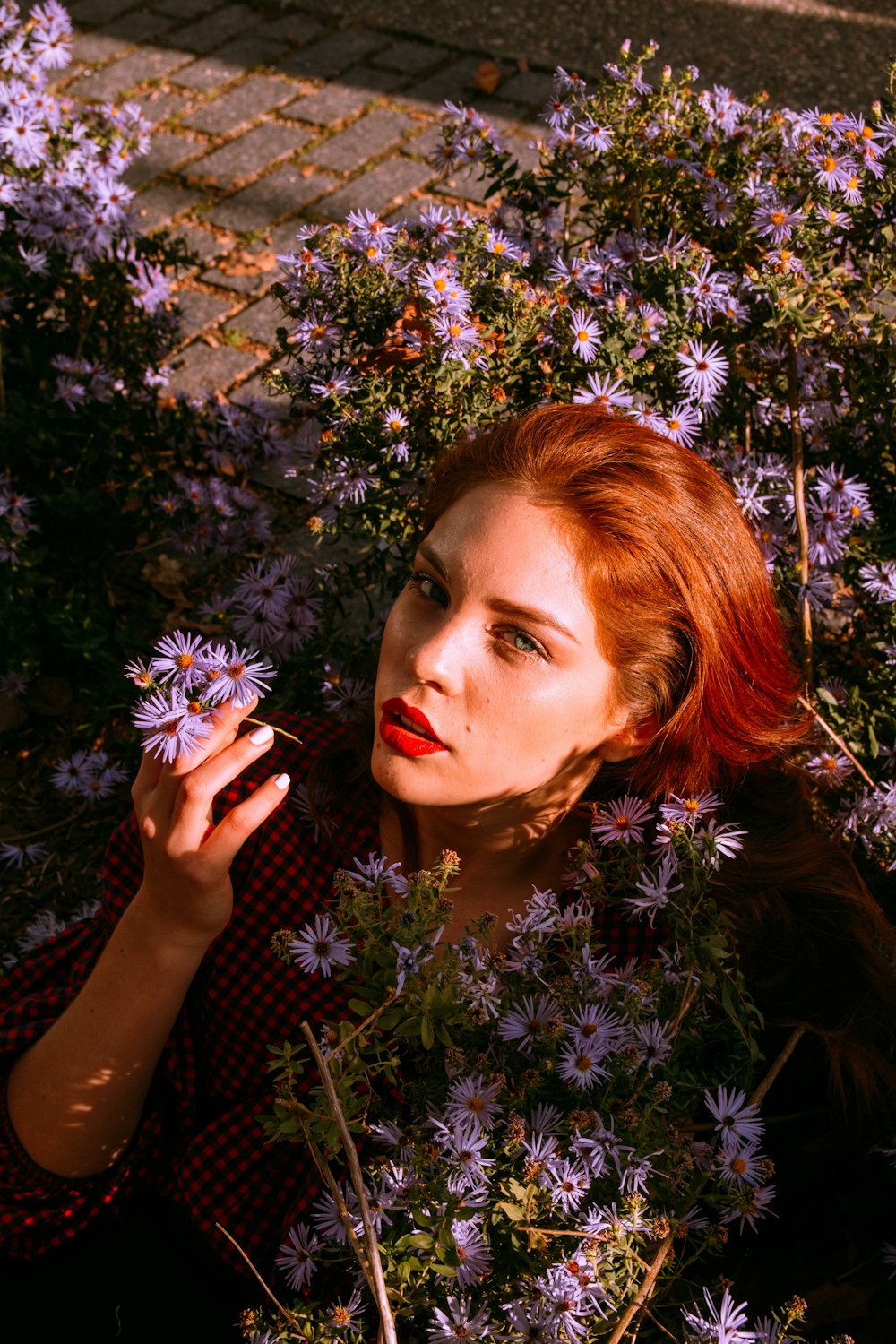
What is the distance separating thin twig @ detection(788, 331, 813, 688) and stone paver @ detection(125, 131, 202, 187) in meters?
3.39

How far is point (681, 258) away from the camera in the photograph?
7.14 feet

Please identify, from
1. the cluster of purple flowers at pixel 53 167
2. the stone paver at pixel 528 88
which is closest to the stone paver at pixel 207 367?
the cluster of purple flowers at pixel 53 167

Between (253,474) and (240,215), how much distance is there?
4.54 ft

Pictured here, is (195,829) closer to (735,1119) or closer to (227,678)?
(227,678)

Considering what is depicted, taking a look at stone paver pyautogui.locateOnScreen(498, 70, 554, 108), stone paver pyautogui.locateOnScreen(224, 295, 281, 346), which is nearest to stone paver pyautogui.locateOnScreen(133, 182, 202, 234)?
stone paver pyautogui.locateOnScreen(224, 295, 281, 346)

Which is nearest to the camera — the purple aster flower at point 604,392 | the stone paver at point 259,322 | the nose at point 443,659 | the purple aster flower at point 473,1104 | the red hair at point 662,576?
the purple aster flower at point 473,1104

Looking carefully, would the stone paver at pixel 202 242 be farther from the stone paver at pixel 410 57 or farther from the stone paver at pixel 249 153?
the stone paver at pixel 410 57

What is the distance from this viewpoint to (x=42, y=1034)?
1909 millimetres

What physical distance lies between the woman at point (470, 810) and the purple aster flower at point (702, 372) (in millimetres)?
328

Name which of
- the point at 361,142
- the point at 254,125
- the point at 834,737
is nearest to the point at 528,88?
the point at 361,142

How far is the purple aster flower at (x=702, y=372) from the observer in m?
2.20

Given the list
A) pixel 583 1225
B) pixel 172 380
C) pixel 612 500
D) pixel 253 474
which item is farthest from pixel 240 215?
pixel 583 1225

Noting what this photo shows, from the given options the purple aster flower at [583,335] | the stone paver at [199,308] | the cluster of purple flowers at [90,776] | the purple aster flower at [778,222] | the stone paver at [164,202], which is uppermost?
the purple aster flower at [778,222]

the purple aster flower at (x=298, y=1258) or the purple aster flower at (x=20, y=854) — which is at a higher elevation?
the purple aster flower at (x=298, y=1258)
